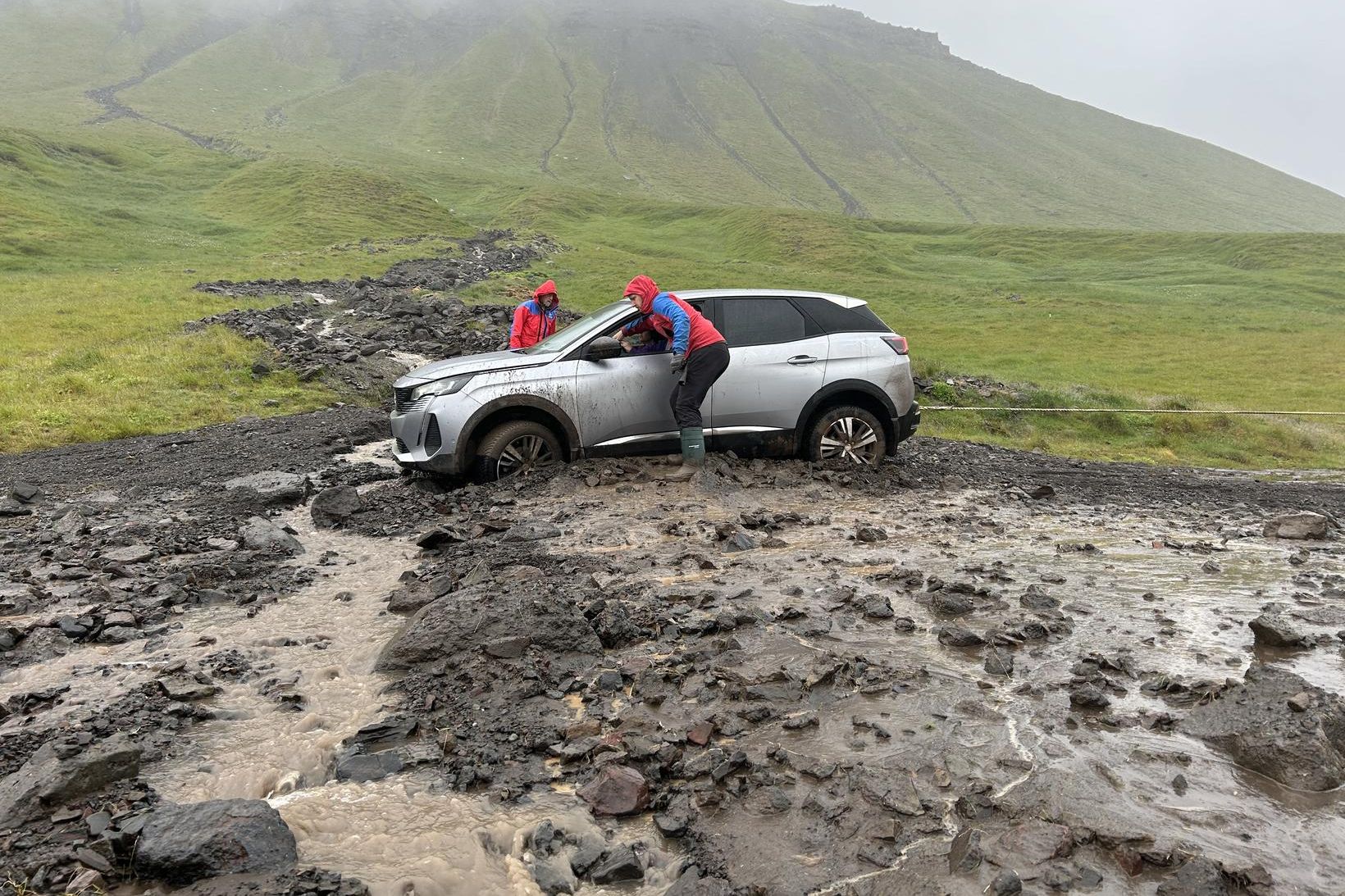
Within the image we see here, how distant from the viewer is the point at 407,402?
28.8ft

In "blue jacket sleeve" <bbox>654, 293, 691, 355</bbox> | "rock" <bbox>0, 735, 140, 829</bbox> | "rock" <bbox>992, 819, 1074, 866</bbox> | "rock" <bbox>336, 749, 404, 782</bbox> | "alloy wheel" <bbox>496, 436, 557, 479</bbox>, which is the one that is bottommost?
"rock" <bbox>336, 749, 404, 782</bbox>

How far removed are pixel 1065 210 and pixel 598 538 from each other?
155 meters

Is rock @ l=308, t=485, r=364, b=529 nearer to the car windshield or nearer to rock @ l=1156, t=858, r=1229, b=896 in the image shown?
the car windshield

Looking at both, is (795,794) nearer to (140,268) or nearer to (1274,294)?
(140,268)

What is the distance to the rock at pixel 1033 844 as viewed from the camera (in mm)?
3321

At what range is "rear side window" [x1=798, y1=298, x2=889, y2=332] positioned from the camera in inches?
375

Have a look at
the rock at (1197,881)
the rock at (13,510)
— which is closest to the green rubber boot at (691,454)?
the rock at (1197,881)

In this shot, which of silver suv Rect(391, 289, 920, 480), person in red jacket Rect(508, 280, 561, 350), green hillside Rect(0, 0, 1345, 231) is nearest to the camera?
silver suv Rect(391, 289, 920, 480)

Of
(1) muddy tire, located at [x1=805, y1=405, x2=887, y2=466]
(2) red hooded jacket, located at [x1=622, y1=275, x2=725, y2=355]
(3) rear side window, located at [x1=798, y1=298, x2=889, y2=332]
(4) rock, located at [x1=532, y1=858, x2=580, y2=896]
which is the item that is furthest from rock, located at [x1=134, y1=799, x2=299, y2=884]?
(3) rear side window, located at [x1=798, y1=298, x2=889, y2=332]

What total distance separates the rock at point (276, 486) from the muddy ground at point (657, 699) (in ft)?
0.88

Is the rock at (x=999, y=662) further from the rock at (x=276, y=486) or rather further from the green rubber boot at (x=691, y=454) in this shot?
the rock at (x=276, y=486)

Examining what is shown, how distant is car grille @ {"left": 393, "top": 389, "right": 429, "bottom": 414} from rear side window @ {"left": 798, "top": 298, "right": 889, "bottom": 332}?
4.15 meters

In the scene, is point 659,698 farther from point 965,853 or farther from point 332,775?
point 965,853

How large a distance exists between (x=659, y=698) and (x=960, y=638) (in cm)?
196
